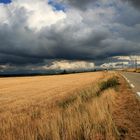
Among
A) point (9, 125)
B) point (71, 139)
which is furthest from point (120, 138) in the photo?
point (9, 125)

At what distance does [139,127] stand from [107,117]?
1145 mm

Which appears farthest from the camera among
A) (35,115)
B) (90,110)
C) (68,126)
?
(35,115)

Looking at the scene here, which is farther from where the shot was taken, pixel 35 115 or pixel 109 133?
pixel 35 115

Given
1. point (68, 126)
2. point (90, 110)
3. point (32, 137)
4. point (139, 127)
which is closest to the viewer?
point (32, 137)

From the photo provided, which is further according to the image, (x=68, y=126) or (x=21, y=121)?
(x=21, y=121)

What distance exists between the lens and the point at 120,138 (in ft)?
21.7

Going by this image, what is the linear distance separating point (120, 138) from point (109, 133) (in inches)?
11.9

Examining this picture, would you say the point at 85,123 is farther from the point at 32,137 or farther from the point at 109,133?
the point at 32,137

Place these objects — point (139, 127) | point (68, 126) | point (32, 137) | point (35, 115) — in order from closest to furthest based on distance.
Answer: point (32, 137) → point (68, 126) → point (139, 127) → point (35, 115)

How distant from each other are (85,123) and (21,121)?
2.46 metres

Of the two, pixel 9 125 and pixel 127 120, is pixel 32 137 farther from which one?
pixel 127 120

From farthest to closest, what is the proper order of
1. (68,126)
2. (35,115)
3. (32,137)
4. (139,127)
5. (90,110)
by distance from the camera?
1. (35,115)
2. (90,110)
3. (139,127)
4. (68,126)
5. (32,137)

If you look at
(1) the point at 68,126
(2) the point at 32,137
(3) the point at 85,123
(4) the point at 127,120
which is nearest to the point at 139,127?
(4) the point at 127,120

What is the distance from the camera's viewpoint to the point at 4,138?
6.58 metres
